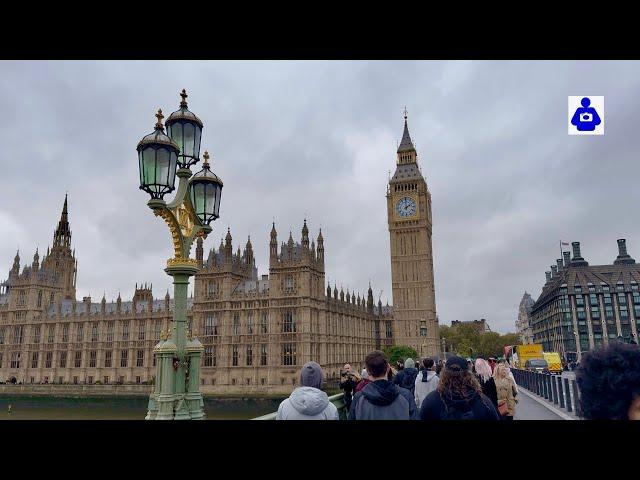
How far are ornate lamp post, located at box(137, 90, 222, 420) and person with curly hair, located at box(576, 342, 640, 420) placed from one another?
236 inches

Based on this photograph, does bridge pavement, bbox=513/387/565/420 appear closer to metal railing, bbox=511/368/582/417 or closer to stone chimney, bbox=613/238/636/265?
metal railing, bbox=511/368/582/417

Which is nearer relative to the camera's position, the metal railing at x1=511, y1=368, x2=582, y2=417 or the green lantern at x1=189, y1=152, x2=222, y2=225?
the green lantern at x1=189, y1=152, x2=222, y2=225

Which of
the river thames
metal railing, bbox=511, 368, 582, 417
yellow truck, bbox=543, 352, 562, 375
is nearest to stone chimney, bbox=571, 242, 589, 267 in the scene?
yellow truck, bbox=543, 352, 562, 375

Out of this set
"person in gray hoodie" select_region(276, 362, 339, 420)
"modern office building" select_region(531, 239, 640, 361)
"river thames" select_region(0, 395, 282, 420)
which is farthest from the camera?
"modern office building" select_region(531, 239, 640, 361)

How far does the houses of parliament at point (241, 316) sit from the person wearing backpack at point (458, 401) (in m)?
46.7

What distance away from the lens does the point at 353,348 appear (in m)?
79.7

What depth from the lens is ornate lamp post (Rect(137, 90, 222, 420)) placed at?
25.2ft

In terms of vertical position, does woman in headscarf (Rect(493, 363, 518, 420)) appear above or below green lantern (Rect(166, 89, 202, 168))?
below

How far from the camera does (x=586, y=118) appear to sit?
17.0 feet

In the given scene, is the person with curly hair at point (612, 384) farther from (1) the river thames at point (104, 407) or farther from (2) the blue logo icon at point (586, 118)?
(1) the river thames at point (104, 407)
